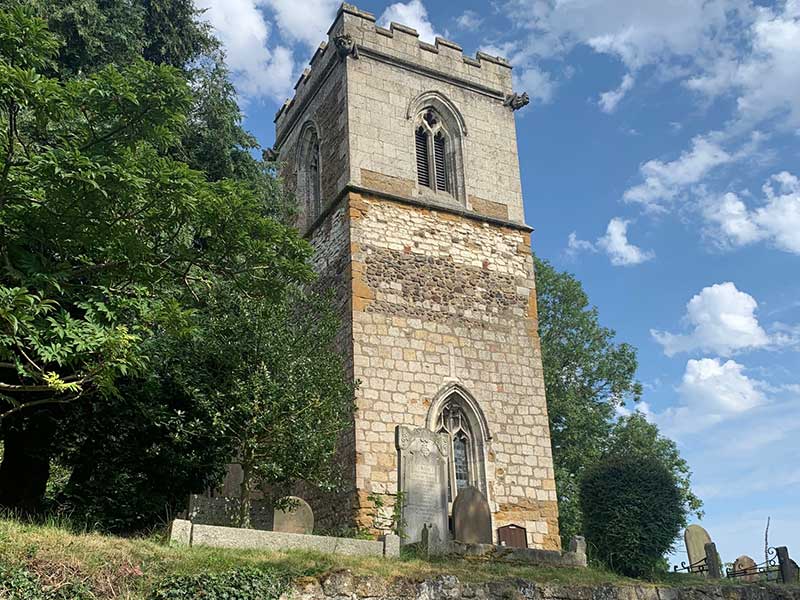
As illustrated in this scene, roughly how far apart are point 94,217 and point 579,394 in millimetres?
19296

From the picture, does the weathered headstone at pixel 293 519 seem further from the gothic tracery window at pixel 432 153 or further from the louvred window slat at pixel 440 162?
the louvred window slat at pixel 440 162

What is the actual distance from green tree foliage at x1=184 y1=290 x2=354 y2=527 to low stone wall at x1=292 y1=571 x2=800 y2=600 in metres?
3.14

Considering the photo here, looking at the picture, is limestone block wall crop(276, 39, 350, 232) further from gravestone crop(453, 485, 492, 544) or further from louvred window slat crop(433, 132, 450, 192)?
gravestone crop(453, 485, 492, 544)

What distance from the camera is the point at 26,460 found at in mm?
12859

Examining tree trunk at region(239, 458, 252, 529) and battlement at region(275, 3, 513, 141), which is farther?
battlement at region(275, 3, 513, 141)

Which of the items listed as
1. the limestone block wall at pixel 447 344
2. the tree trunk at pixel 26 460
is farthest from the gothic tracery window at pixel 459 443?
the tree trunk at pixel 26 460

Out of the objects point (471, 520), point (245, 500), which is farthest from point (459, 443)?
point (245, 500)

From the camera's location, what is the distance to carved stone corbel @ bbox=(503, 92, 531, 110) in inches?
790

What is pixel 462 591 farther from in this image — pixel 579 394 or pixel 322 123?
pixel 579 394


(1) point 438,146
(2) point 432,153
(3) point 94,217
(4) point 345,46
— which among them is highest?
(4) point 345,46

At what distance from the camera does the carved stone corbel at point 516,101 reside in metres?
20.1

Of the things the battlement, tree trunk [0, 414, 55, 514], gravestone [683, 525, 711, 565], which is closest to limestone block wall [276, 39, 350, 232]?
the battlement

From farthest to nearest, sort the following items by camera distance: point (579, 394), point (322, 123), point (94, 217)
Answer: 1. point (579, 394)
2. point (322, 123)
3. point (94, 217)

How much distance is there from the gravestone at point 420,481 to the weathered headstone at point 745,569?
308 inches
